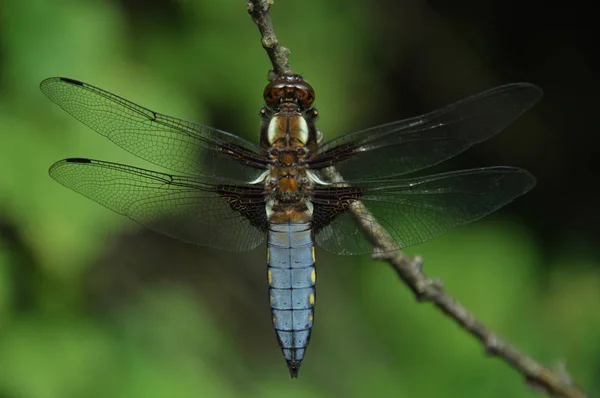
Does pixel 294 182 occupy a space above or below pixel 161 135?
below

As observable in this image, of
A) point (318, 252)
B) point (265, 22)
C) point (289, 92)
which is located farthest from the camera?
point (318, 252)

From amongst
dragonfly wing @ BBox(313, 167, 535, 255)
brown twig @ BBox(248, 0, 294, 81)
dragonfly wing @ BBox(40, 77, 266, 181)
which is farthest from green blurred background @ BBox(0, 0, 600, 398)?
brown twig @ BBox(248, 0, 294, 81)

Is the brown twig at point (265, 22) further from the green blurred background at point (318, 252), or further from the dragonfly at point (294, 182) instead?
the green blurred background at point (318, 252)

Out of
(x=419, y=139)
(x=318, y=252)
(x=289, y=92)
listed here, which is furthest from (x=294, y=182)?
(x=318, y=252)

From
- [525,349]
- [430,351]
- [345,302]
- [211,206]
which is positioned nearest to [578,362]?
[525,349]

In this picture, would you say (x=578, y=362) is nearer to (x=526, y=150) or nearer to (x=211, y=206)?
(x=526, y=150)

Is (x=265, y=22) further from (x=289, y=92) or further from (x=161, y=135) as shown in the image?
(x=161, y=135)

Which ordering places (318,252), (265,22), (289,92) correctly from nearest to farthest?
(265,22), (289,92), (318,252)

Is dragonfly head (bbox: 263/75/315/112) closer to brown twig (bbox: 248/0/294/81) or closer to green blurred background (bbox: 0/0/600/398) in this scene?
brown twig (bbox: 248/0/294/81)
